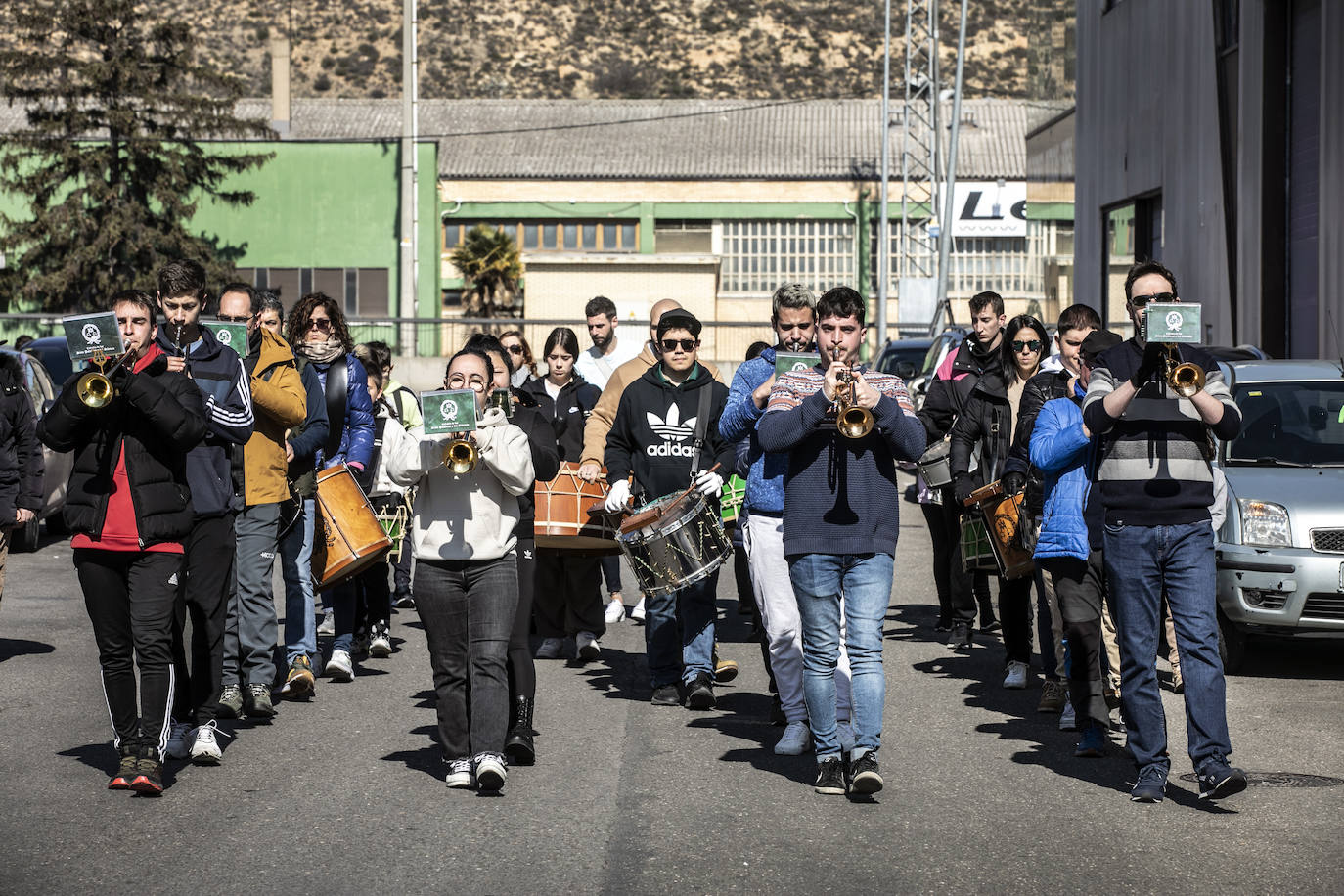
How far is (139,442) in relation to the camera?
768cm

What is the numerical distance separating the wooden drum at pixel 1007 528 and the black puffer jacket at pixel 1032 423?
0.19 metres

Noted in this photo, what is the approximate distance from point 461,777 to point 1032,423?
341 centimetres

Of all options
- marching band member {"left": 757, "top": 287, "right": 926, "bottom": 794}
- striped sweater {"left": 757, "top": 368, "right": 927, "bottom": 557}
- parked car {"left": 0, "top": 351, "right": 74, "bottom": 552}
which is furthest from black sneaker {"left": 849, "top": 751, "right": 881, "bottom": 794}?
parked car {"left": 0, "top": 351, "right": 74, "bottom": 552}

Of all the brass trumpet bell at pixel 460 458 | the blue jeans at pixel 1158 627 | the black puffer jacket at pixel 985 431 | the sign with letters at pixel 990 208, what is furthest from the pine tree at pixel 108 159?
the blue jeans at pixel 1158 627

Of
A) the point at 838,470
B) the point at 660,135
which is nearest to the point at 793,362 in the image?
the point at 838,470

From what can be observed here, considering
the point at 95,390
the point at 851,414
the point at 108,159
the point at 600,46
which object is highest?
the point at 600,46

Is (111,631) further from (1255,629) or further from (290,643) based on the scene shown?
(1255,629)

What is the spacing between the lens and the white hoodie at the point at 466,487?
772cm

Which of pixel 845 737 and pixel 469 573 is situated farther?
pixel 469 573

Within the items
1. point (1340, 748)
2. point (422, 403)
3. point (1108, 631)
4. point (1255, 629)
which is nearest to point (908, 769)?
point (1108, 631)

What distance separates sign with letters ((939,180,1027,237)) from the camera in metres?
67.5

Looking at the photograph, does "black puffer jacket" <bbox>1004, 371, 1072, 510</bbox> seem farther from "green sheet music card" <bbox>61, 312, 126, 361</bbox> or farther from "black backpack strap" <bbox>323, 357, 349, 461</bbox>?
"green sheet music card" <bbox>61, 312, 126, 361</bbox>

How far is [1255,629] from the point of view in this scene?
1047 centimetres

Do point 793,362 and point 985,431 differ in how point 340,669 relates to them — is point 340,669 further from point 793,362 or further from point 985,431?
point 793,362
